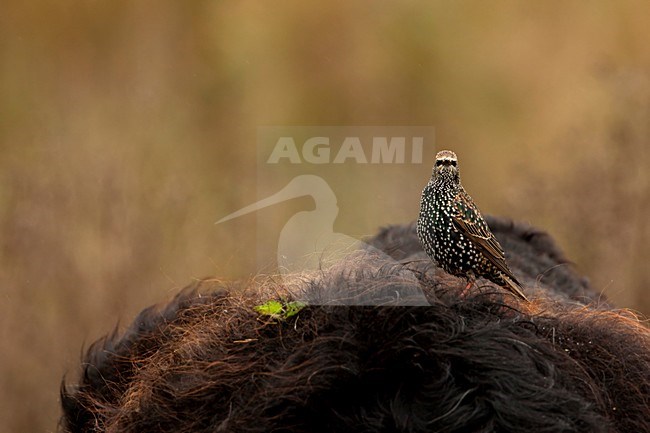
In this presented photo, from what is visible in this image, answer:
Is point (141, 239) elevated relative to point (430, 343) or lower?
lower

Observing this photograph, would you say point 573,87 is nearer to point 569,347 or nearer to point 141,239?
point 141,239

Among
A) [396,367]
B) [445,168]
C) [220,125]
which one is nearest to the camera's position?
[396,367]

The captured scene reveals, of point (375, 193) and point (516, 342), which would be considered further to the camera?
point (375, 193)

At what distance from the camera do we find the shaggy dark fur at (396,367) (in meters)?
1.43

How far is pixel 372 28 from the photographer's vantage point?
5680 mm

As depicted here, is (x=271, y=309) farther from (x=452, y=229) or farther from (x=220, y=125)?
(x=220, y=125)

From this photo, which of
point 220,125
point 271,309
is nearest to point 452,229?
point 271,309

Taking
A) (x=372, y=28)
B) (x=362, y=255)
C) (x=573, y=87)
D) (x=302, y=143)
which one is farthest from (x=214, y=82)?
(x=362, y=255)

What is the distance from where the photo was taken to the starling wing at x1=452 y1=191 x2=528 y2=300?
1796mm

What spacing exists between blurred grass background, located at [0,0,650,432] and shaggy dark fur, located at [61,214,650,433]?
296 centimetres

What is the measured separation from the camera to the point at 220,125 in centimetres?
534

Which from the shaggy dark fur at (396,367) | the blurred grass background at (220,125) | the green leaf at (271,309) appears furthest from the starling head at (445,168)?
the blurred grass background at (220,125)

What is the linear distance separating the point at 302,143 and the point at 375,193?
1218mm

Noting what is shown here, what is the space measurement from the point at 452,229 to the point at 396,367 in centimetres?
40
